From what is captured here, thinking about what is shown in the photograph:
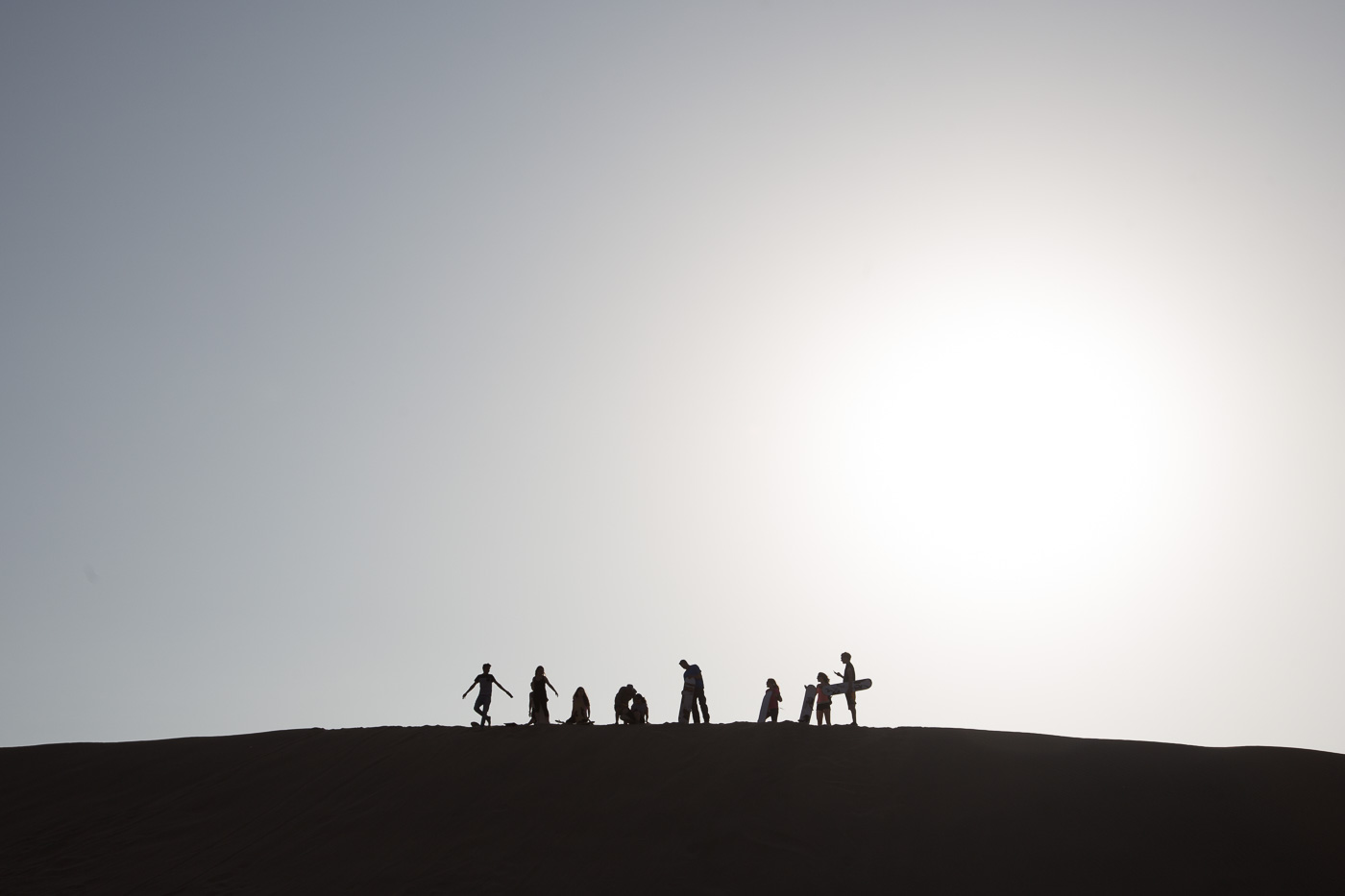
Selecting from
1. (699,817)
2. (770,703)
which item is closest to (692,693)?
(770,703)

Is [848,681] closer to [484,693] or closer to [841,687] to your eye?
[841,687]

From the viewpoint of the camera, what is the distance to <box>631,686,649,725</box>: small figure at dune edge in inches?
813

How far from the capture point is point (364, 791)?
665 inches

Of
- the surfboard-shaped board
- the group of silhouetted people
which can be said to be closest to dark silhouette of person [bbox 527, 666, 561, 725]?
the group of silhouetted people

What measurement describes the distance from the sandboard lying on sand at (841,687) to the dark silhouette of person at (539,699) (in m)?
4.99

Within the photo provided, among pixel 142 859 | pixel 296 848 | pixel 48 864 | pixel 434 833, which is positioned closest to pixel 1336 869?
pixel 434 833

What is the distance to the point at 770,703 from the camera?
62.3 ft

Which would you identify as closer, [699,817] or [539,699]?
[699,817]

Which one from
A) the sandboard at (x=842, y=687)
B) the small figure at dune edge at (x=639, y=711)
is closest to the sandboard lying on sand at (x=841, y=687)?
the sandboard at (x=842, y=687)

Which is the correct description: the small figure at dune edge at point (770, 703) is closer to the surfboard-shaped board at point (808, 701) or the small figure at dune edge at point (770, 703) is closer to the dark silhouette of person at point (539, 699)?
the surfboard-shaped board at point (808, 701)

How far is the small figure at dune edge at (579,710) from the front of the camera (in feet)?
64.0

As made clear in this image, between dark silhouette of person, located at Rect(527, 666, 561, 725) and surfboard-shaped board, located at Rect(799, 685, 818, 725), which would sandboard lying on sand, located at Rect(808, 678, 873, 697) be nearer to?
surfboard-shaped board, located at Rect(799, 685, 818, 725)

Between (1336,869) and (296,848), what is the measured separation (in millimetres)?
12656

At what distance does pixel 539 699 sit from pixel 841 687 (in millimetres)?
5476
